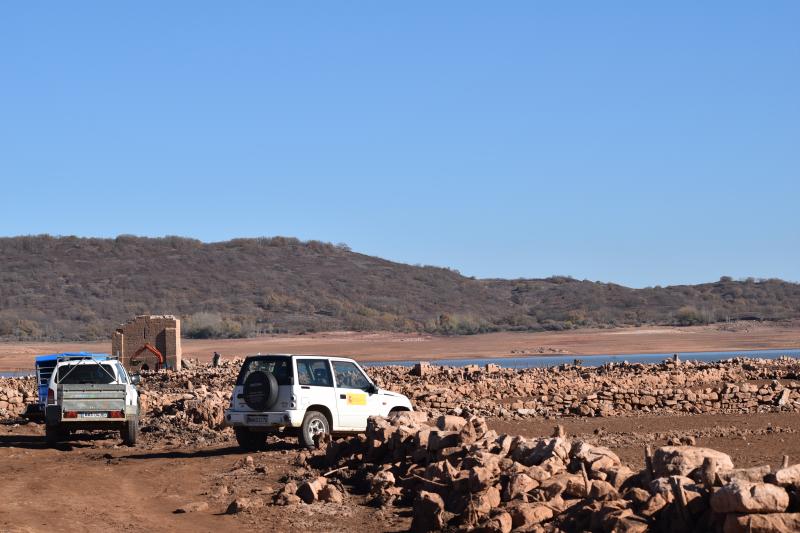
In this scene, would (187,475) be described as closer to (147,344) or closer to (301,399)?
(301,399)

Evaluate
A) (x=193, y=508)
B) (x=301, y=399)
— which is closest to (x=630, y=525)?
(x=193, y=508)

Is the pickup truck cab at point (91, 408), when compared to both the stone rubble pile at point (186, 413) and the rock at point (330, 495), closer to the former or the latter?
the stone rubble pile at point (186, 413)

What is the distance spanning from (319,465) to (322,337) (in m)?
63.7

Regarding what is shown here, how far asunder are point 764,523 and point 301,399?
1040 centimetres

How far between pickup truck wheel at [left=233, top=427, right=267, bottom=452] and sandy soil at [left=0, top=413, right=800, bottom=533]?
27cm

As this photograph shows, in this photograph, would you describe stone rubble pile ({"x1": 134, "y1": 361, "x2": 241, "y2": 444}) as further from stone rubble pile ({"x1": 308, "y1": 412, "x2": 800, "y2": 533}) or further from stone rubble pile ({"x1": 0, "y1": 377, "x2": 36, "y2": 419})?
stone rubble pile ({"x1": 308, "y1": 412, "x2": 800, "y2": 533})

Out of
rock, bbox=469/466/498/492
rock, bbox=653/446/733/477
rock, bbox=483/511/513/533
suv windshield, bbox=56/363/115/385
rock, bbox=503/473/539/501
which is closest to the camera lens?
rock, bbox=653/446/733/477

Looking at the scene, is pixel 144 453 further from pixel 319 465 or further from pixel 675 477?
pixel 675 477

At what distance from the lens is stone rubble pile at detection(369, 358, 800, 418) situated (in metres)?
26.2

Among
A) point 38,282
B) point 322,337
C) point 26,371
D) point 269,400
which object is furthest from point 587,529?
point 38,282

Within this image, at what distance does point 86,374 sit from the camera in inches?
860

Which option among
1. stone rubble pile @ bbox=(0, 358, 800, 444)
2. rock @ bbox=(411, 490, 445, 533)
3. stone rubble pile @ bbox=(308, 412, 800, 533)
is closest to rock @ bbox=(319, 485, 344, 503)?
stone rubble pile @ bbox=(308, 412, 800, 533)

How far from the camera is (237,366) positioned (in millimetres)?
43250

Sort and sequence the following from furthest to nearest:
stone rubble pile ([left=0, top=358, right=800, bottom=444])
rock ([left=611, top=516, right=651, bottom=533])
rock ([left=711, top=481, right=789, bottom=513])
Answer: stone rubble pile ([left=0, top=358, right=800, bottom=444])
rock ([left=611, top=516, right=651, bottom=533])
rock ([left=711, top=481, right=789, bottom=513])
